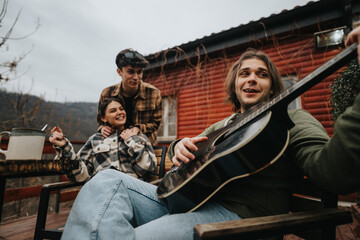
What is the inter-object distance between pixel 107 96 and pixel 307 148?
9.12ft

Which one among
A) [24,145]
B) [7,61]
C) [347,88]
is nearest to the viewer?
[24,145]

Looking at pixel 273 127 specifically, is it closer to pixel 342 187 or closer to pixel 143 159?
pixel 342 187

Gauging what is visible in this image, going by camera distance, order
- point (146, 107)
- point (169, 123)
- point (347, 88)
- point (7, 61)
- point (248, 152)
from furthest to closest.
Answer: point (169, 123) → point (7, 61) → point (146, 107) → point (347, 88) → point (248, 152)

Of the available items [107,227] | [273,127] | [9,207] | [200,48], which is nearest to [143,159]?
[107,227]

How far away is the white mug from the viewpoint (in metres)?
0.97

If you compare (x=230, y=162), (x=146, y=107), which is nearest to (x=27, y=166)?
(x=230, y=162)

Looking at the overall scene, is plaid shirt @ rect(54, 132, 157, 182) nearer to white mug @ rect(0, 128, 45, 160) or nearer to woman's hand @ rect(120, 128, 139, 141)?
woman's hand @ rect(120, 128, 139, 141)

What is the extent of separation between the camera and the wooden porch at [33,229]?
7.29 ft

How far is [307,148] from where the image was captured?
31.7 inches

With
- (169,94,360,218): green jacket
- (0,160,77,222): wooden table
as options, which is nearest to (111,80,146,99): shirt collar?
(0,160,77,222): wooden table

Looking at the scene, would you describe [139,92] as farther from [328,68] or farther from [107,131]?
[328,68]

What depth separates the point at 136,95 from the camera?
115 inches

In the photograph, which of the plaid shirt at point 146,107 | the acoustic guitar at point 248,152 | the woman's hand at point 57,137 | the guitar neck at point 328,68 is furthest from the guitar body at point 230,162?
the plaid shirt at point 146,107

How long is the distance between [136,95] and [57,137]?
59.4 inches
